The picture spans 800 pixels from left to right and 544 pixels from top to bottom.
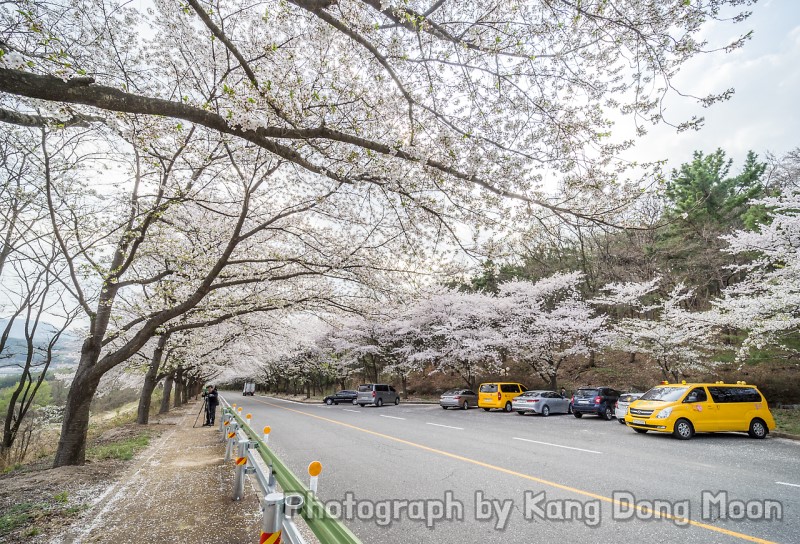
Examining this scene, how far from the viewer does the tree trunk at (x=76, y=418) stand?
818 centimetres

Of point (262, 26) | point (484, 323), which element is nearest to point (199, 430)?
point (262, 26)

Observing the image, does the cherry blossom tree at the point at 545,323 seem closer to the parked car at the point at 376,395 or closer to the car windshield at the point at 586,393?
the car windshield at the point at 586,393

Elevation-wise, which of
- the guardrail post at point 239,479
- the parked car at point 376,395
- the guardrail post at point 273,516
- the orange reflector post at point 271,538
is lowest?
the parked car at point 376,395

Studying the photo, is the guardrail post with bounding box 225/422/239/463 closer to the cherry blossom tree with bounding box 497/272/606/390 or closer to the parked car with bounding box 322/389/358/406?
the cherry blossom tree with bounding box 497/272/606/390

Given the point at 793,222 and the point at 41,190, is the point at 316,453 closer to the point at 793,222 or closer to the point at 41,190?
the point at 41,190

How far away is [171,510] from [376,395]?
24421 millimetres

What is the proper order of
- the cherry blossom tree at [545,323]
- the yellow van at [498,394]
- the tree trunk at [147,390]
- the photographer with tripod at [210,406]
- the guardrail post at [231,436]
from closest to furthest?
the guardrail post at [231,436]
the tree trunk at [147,390]
the photographer with tripod at [210,406]
the yellow van at [498,394]
the cherry blossom tree at [545,323]

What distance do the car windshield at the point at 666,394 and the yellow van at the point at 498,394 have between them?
10.3m

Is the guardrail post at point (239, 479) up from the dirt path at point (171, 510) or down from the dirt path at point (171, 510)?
up

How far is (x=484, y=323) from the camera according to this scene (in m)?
29.0

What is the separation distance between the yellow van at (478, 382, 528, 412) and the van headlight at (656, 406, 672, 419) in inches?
448

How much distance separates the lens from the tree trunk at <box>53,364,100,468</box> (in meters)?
8.18

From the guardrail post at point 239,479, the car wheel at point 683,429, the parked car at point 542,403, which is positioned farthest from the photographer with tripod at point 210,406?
the car wheel at point 683,429

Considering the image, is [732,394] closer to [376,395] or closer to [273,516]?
[273,516]
